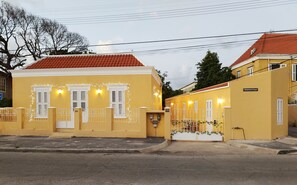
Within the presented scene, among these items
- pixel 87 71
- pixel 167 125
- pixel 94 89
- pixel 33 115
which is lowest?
pixel 167 125

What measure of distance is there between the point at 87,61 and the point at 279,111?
42.8ft

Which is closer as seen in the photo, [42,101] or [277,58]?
[42,101]

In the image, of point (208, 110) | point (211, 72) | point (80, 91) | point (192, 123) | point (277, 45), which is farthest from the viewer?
point (211, 72)

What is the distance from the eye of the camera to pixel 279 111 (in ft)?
51.3

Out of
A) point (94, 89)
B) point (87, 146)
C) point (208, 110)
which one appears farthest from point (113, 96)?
point (208, 110)

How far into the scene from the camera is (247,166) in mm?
8820

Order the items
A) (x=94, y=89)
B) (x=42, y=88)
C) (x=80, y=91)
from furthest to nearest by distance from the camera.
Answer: (x=42, y=88) → (x=80, y=91) → (x=94, y=89)

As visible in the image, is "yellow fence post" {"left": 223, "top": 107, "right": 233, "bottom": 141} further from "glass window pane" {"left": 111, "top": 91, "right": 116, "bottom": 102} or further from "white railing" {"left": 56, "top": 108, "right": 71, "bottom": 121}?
"white railing" {"left": 56, "top": 108, "right": 71, "bottom": 121}

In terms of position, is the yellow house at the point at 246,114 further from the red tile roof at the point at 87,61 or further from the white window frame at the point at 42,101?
the white window frame at the point at 42,101

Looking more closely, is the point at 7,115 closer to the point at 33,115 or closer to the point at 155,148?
the point at 33,115

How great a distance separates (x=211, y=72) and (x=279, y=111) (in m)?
19.5

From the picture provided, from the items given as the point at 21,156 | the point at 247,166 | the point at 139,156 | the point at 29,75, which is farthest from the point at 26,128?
the point at 247,166

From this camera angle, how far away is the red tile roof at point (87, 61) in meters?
19.1

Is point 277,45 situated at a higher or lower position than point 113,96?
higher
